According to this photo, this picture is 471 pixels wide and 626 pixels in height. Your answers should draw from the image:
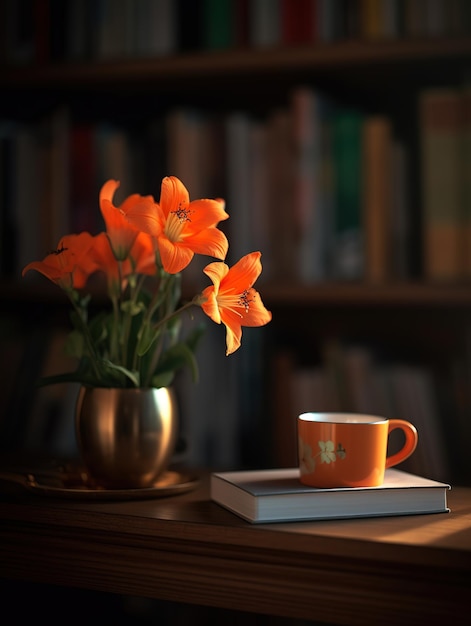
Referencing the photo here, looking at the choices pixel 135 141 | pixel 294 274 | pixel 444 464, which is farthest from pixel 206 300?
pixel 135 141

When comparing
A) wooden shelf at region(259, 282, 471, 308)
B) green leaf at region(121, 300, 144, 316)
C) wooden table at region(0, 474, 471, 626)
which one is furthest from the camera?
wooden shelf at region(259, 282, 471, 308)

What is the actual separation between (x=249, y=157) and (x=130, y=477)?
2.65 feet

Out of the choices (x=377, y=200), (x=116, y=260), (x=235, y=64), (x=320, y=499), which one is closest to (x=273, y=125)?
(x=235, y=64)

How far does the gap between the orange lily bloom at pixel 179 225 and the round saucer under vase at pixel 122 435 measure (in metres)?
0.16

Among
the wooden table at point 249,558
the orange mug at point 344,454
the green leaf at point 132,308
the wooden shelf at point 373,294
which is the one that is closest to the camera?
the wooden table at point 249,558

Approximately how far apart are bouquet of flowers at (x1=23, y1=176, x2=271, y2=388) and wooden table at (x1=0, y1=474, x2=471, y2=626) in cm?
16

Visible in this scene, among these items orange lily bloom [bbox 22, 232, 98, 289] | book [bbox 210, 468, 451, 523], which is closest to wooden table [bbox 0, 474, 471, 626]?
book [bbox 210, 468, 451, 523]

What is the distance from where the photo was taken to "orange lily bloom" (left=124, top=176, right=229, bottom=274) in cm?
89

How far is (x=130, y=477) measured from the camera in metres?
0.96

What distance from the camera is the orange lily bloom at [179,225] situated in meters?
0.89

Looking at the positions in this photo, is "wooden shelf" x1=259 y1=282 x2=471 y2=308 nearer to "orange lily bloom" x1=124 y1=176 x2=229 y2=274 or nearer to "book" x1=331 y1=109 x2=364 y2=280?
"book" x1=331 y1=109 x2=364 y2=280

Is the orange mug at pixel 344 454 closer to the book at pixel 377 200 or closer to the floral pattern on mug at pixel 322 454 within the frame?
the floral pattern on mug at pixel 322 454

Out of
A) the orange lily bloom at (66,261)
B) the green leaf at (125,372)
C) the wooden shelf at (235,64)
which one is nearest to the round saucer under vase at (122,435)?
the green leaf at (125,372)

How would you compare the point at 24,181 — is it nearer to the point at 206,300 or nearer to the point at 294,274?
the point at 294,274
